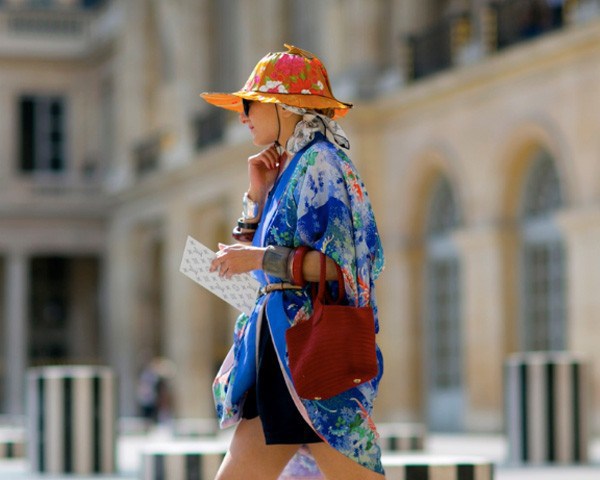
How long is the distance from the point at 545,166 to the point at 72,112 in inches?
886

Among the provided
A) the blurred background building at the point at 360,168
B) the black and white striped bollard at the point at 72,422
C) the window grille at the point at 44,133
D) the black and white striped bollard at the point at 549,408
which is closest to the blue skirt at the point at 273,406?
the black and white striped bollard at the point at 72,422

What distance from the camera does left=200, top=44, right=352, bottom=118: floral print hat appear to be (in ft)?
18.2

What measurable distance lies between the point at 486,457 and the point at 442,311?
12.4 m

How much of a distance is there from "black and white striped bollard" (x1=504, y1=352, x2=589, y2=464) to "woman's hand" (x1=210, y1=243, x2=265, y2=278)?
367 inches

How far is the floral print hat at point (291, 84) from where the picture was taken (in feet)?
18.2

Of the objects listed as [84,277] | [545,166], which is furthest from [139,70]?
[545,166]

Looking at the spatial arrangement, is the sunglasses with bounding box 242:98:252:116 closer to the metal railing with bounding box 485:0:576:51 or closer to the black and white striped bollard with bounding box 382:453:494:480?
the black and white striped bollard with bounding box 382:453:494:480

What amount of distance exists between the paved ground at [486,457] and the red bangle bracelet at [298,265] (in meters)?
6.90

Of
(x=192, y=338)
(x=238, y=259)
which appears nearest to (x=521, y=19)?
(x=192, y=338)

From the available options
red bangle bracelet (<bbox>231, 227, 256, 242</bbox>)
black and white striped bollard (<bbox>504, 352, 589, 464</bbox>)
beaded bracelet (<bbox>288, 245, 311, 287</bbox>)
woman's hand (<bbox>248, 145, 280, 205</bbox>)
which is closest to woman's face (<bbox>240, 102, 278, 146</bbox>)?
woman's hand (<bbox>248, 145, 280, 205</bbox>)

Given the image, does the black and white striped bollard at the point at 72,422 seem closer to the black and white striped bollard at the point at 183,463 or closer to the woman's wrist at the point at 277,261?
the black and white striped bollard at the point at 183,463

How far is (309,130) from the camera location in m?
5.58

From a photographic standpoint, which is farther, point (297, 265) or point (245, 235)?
point (245, 235)

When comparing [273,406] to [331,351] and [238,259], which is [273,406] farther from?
[238,259]
